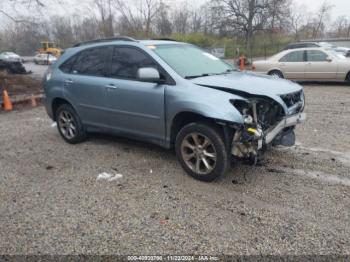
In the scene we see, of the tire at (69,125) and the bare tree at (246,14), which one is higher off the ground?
the bare tree at (246,14)

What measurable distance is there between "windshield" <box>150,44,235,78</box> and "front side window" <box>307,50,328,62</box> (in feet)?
24.9

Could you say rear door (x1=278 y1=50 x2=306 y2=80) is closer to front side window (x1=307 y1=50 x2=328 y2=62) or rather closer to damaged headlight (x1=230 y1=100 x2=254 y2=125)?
front side window (x1=307 y1=50 x2=328 y2=62)

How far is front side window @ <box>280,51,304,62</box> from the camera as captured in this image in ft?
37.1

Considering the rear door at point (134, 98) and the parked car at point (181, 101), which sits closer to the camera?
the parked car at point (181, 101)

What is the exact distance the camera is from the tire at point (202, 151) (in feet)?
11.7

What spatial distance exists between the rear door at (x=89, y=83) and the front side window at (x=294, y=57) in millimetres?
8809

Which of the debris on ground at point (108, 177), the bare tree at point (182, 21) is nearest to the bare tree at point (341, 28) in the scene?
the bare tree at point (182, 21)

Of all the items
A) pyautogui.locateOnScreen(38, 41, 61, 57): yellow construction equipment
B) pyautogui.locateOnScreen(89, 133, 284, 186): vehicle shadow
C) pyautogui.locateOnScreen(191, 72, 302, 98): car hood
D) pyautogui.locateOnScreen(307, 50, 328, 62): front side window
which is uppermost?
pyautogui.locateOnScreen(38, 41, 61, 57): yellow construction equipment

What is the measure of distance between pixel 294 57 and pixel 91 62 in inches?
352

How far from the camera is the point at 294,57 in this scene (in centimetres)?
1144

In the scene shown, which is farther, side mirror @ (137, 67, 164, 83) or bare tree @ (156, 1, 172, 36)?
bare tree @ (156, 1, 172, 36)

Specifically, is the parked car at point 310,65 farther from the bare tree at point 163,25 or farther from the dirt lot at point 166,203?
the bare tree at point 163,25

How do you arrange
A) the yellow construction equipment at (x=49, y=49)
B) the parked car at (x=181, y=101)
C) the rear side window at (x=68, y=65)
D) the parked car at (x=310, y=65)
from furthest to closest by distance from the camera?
the yellow construction equipment at (x=49, y=49), the parked car at (x=310, y=65), the rear side window at (x=68, y=65), the parked car at (x=181, y=101)

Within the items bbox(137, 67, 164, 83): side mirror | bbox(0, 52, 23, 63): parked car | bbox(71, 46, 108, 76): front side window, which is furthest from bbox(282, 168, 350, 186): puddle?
bbox(0, 52, 23, 63): parked car
